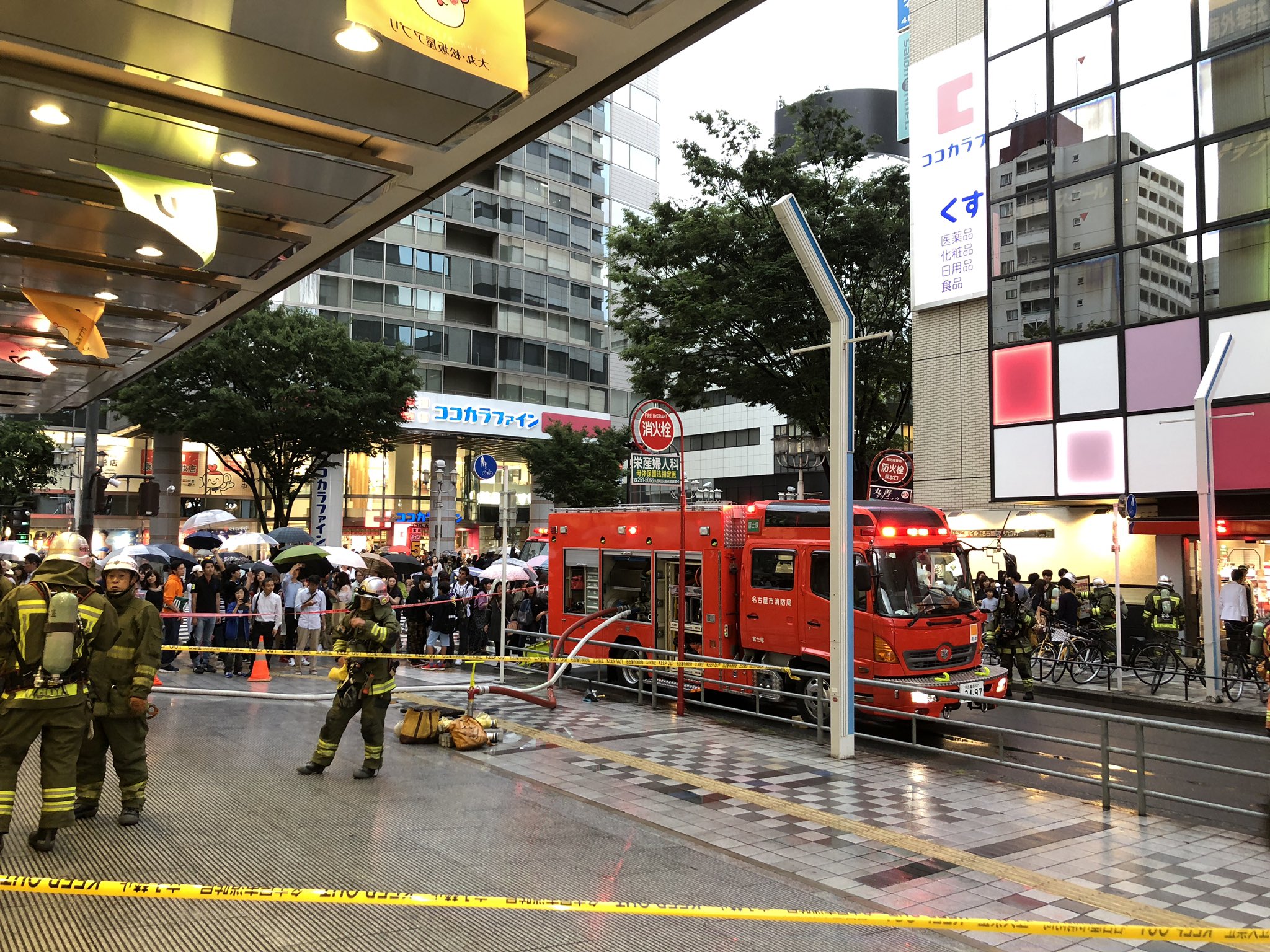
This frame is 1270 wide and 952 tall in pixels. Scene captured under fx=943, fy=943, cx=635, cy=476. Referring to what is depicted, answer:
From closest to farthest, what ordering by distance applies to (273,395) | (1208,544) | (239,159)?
1. (239,159)
2. (1208,544)
3. (273,395)

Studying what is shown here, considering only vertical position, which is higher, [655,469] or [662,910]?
[655,469]

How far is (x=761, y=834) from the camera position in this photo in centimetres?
719

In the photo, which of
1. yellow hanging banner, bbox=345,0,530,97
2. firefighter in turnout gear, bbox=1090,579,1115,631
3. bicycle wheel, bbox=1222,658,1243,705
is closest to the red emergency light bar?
bicycle wheel, bbox=1222,658,1243,705

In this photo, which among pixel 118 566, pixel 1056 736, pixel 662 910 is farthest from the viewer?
pixel 1056 736

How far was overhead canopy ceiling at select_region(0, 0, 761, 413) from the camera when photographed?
5.26 metres

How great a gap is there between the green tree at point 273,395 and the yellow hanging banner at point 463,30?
80.7 ft

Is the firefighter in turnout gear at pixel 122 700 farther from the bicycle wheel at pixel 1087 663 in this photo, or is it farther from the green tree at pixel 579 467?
the green tree at pixel 579 467

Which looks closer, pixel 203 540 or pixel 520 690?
pixel 520 690

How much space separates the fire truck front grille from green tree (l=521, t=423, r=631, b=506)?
3365cm

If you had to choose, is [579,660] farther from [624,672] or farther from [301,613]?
[301,613]

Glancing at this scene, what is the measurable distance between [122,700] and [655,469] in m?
7.18

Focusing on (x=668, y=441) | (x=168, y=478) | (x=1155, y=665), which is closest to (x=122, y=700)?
(x=668, y=441)

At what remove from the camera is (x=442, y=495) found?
47719 millimetres

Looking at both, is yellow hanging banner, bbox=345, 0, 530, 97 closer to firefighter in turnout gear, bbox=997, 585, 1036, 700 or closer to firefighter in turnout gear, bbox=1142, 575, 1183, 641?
firefighter in turnout gear, bbox=997, 585, 1036, 700
